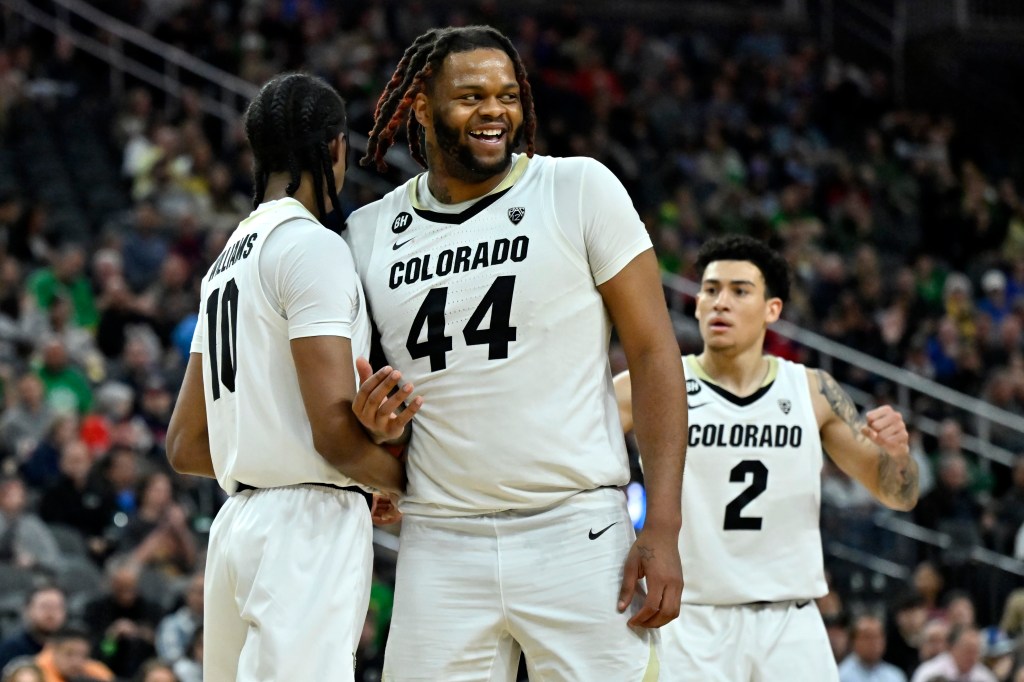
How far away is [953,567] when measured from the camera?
37.2ft

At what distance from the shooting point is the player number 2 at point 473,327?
3943 mm

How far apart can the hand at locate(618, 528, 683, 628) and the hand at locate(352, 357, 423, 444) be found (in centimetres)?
70

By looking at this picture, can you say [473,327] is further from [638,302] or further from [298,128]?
[298,128]

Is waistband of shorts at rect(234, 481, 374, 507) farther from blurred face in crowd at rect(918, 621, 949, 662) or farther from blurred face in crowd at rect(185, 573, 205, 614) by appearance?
blurred face in crowd at rect(918, 621, 949, 662)

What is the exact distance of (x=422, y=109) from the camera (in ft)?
13.8

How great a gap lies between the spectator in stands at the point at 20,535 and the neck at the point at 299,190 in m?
5.73

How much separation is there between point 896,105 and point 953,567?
1083 cm

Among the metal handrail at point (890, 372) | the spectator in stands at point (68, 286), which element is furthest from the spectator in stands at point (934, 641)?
the spectator in stands at point (68, 286)

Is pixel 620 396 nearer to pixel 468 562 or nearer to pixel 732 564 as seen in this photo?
pixel 732 564

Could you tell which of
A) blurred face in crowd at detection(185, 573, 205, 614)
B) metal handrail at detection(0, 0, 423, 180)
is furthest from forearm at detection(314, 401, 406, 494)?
metal handrail at detection(0, 0, 423, 180)

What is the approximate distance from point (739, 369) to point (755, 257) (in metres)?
0.48

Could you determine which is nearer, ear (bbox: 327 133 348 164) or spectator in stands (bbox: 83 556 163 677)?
ear (bbox: 327 133 348 164)

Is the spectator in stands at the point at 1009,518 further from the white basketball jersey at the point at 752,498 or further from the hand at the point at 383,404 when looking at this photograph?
the hand at the point at 383,404

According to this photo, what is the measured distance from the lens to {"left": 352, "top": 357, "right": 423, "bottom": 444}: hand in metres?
3.76
